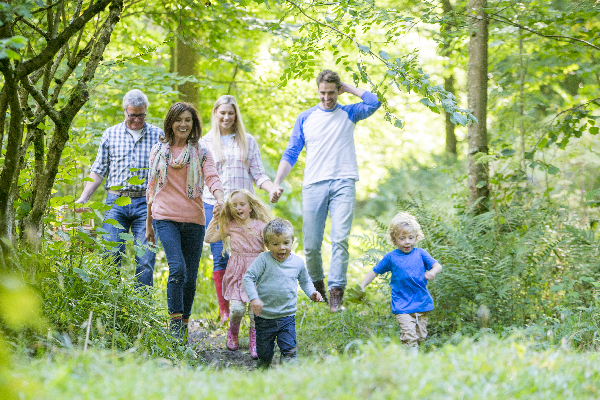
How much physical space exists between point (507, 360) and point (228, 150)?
13.2ft

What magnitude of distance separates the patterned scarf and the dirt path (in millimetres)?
1374

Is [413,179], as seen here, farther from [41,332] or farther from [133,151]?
[41,332]

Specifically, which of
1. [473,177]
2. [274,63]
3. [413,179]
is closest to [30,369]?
[473,177]

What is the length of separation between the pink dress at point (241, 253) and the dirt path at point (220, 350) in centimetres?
49

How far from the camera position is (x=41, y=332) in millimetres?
3486

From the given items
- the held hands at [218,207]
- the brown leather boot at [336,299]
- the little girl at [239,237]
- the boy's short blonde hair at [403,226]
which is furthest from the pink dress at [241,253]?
the brown leather boot at [336,299]

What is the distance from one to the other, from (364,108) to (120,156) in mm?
2715

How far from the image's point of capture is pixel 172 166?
5.22 meters

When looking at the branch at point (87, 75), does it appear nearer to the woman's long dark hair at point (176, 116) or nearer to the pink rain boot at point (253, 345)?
the woman's long dark hair at point (176, 116)

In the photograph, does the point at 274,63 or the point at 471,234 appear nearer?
the point at 471,234

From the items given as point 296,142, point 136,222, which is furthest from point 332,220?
point 136,222

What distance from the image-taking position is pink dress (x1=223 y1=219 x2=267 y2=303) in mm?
5172

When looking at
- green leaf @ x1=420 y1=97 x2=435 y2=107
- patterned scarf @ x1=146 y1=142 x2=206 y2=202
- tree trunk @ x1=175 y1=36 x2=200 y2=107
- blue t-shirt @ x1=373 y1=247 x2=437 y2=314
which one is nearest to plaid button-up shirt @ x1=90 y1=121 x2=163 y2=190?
patterned scarf @ x1=146 y1=142 x2=206 y2=202

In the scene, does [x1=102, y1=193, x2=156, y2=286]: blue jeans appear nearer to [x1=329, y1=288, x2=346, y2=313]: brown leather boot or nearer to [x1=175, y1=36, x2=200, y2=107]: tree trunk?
[x1=329, y1=288, x2=346, y2=313]: brown leather boot
